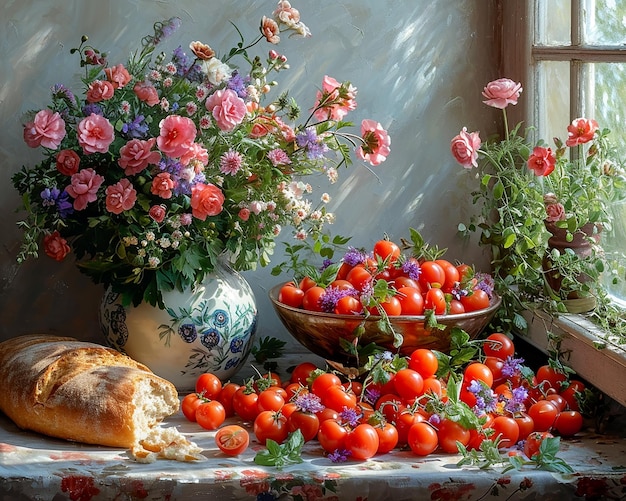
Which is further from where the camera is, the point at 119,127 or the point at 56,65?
the point at 56,65

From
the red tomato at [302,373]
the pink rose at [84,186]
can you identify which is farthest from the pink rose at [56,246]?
the red tomato at [302,373]

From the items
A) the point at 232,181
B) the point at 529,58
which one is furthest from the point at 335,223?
the point at 529,58

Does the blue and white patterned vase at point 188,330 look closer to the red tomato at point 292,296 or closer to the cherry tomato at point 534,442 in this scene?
the red tomato at point 292,296

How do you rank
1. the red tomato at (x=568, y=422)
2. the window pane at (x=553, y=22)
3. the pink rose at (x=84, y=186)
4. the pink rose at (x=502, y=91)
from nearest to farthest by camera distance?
the red tomato at (x=568, y=422), the pink rose at (x=84, y=186), the pink rose at (x=502, y=91), the window pane at (x=553, y=22)

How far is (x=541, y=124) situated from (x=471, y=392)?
639mm

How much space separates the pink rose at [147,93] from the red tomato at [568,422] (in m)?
0.80

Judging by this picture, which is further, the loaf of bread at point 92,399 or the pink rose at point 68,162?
the pink rose at point 68,162

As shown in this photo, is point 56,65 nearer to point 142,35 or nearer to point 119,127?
point 142,35

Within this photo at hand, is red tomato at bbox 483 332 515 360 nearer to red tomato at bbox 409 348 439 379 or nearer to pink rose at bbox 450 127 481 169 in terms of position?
red tomato at bbox 409 348 439 379

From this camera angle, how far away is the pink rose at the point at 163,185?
1.35 m

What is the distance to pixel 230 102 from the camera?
4.38 ft

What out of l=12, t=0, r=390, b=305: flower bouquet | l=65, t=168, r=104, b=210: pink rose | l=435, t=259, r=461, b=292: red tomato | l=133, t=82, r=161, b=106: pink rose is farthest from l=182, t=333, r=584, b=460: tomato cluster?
l=133, t=82, r=161, b=106: pink rose

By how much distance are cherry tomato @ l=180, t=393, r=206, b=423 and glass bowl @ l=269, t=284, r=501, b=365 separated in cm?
21

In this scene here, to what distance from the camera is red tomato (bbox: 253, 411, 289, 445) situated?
1258 millimetres
